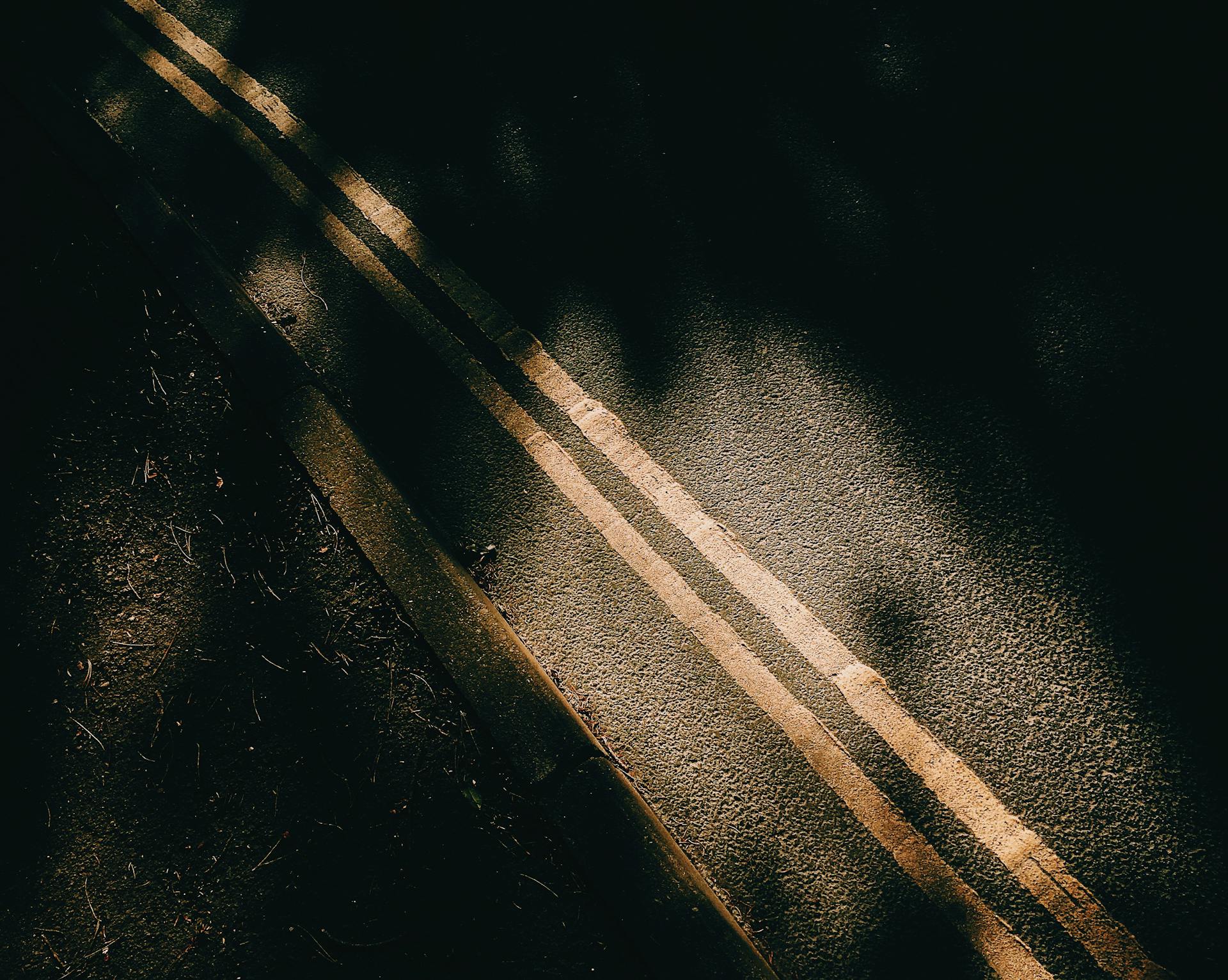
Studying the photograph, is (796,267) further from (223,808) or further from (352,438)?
(223,808)

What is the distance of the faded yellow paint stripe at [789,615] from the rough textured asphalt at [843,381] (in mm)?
54

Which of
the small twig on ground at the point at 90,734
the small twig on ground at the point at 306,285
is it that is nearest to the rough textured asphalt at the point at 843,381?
the small twig on ground at the point at 306,285

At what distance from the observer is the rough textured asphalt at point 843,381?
2328 millimetres

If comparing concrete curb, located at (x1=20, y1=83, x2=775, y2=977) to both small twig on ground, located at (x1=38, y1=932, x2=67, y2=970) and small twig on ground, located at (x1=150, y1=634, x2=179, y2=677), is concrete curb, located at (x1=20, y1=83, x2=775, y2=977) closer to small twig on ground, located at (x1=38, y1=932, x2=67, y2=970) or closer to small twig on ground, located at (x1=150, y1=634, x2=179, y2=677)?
small twig on ground, located at (x1=150, y1=634, x2=179, y2=677)

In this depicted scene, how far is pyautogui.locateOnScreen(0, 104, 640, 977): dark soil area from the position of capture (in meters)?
2.29

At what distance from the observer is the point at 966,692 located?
2.47 metres

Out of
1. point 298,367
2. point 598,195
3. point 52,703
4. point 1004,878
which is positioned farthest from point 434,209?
point 1004,878

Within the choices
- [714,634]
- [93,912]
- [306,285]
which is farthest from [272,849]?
[306,285]

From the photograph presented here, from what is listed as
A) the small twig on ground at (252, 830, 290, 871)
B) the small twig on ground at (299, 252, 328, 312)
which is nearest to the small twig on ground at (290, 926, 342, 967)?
the small twig on ground at (252, 830, 290, 871)

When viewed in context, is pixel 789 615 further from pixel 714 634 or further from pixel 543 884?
pixel 543 884

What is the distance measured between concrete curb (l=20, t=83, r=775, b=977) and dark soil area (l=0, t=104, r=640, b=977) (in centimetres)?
10

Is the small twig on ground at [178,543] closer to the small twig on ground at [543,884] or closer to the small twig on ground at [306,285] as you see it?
the small twig on ground at [306,285]

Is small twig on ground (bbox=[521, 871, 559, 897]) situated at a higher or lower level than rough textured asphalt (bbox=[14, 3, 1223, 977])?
lower

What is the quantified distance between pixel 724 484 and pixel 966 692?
1.20 meters
